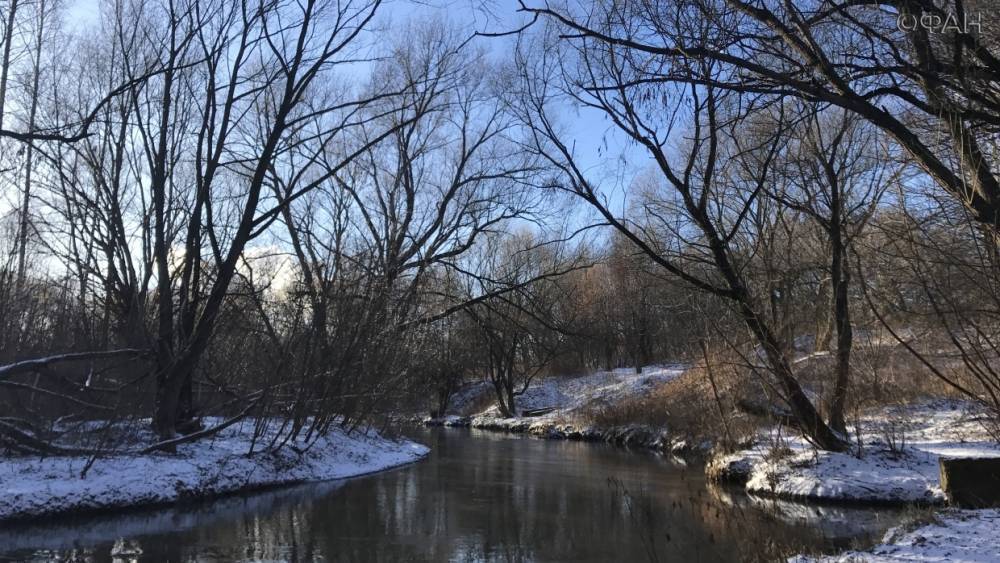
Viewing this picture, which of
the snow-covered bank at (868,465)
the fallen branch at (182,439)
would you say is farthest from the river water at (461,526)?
the fallen branch at (182,439)

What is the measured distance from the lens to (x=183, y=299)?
1490cm

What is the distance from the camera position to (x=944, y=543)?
22.6 ft

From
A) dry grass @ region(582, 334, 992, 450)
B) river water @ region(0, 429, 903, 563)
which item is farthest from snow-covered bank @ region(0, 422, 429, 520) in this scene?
dry grass @ region(582, 334, 992, 450)

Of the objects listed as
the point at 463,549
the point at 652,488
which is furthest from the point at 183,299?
the point at 652,488

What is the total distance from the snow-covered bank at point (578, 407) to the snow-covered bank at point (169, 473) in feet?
39.8

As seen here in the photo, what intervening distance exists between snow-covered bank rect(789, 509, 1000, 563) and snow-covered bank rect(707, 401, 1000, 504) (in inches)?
172

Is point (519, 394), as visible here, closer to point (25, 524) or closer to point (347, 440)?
point (347, 440)

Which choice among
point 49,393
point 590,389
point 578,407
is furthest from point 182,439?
point 590,389

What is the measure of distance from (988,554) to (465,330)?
2141 cm

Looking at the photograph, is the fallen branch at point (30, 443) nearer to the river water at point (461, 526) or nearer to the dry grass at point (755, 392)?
the river water at point (461, 526)

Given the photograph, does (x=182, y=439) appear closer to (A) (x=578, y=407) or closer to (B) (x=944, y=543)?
(B) (x=944, y=543)

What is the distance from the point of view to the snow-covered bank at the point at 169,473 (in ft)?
35.0

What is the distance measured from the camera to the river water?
8930mm

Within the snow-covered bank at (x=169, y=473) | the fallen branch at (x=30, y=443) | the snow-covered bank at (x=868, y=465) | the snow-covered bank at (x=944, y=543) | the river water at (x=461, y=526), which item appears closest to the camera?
the snow-covered bank at (x=944, y=543)
